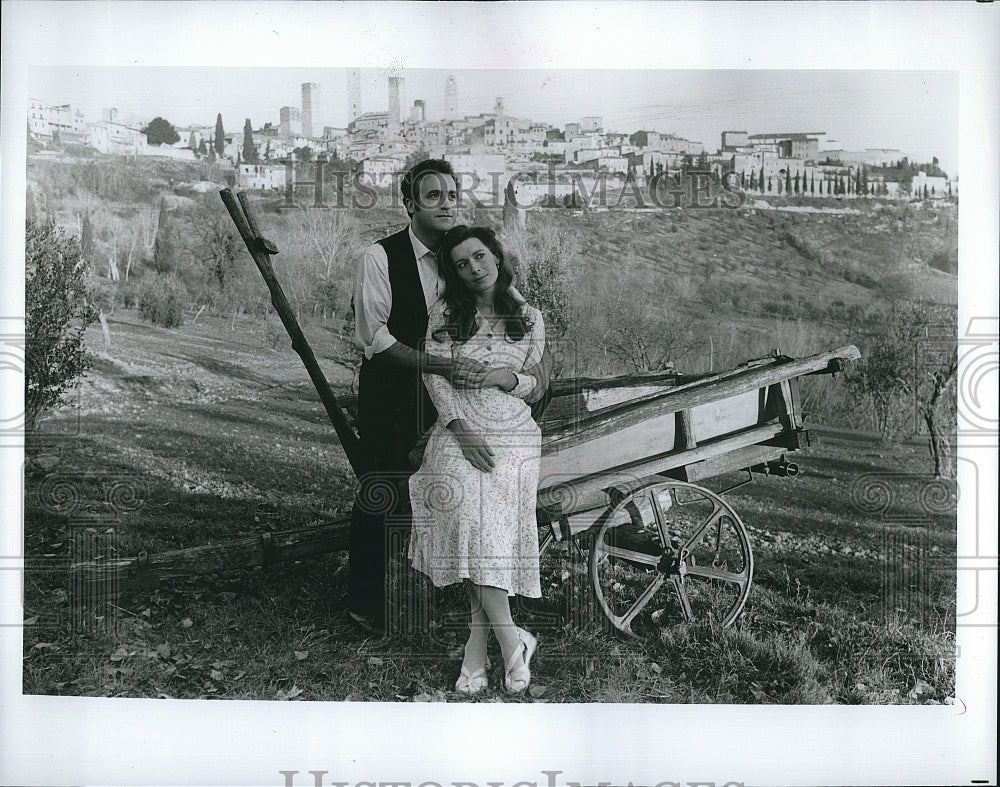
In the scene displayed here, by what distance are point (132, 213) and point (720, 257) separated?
2.79 m

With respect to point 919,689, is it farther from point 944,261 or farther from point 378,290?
point 378,290

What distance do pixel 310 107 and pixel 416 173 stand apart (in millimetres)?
605

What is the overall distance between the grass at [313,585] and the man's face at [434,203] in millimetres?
754

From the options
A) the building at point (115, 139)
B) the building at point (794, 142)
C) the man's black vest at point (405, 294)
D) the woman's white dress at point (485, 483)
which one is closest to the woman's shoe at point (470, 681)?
the woman's white dress at point (485, 483)

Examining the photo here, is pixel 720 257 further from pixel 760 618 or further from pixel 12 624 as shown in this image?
pixel 12 624

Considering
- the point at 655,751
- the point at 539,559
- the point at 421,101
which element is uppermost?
the point at 421,101

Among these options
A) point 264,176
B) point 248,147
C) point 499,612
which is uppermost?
point 248,147

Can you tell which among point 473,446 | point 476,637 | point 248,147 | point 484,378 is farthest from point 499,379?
point 248,147

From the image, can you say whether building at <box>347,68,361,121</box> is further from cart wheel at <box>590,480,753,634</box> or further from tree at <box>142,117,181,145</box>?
cart wheel at <box>590,480,753,634</box>

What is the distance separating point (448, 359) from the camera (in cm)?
425

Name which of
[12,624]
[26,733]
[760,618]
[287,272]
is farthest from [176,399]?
[760,618]

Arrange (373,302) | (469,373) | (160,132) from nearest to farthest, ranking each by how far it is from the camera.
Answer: (469,373) < (373,302) < (160,132)

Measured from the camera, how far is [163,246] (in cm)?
445

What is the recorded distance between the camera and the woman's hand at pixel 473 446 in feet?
13.9
